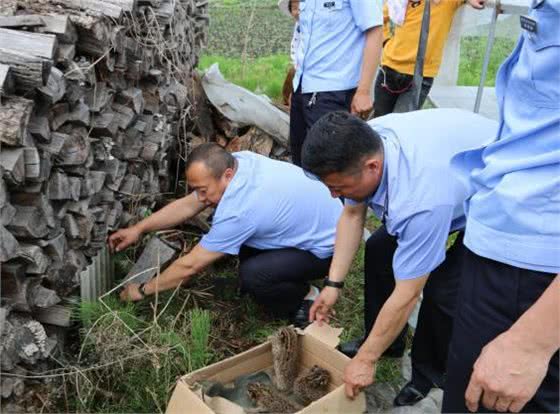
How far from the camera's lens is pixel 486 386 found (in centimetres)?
135

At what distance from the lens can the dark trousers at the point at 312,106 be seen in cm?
379

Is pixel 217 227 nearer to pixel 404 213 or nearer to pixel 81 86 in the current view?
pixel 81 86

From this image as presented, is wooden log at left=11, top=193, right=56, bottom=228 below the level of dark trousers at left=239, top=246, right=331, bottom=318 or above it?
above

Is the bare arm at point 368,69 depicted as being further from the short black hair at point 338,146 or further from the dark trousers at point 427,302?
the short black hair at point 338,146

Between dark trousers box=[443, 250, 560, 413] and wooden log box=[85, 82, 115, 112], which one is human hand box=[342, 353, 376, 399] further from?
wooden log box=[85, 82, 115, 112]

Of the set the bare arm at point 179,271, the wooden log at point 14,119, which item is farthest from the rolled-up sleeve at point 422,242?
the wooden log at point 14,119

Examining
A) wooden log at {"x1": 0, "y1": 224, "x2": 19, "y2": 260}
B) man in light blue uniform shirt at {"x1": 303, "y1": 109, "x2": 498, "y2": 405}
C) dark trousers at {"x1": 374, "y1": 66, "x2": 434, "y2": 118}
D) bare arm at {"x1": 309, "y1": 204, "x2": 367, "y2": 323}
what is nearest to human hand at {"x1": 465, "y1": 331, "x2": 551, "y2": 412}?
man in light blue uniform shirt at {"x1": 303, "y1": 109, "x2": 498, "y2": 405}

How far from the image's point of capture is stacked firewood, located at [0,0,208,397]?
2205 millimetres

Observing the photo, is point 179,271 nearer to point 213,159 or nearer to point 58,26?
point 213,159

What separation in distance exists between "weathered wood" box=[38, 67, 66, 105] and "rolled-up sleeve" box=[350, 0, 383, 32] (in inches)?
73.8

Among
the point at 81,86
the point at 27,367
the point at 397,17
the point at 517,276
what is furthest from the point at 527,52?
the point at 397,17

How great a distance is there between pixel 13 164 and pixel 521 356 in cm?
172

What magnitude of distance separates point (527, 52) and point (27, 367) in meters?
2.17

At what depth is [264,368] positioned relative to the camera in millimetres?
2707
